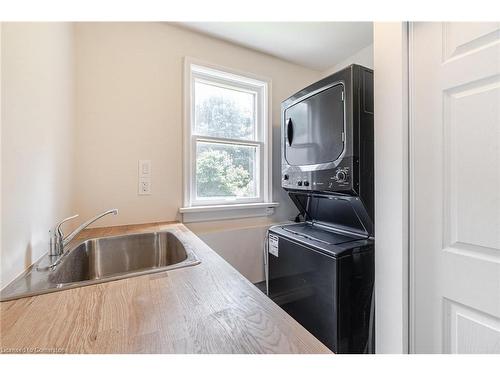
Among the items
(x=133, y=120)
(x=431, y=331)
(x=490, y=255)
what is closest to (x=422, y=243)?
(x=490, y=255)

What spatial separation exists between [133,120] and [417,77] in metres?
1.75

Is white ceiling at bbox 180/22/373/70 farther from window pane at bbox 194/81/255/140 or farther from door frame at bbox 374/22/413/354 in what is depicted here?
door frame at bbox 374/22/413/354

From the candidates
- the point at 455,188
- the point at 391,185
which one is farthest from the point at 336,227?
the point at 455,188

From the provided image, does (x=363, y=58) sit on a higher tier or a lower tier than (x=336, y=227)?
higher

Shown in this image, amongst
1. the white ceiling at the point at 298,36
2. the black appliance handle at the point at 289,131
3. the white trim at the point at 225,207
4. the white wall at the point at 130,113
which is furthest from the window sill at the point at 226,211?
the white ceiling at the point at 298,36

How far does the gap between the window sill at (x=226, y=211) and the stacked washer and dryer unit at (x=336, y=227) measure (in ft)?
1.57

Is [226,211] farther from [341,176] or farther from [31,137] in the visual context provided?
[31,137]

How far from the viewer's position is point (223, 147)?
→ 1.98 metres

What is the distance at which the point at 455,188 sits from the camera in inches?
33.1

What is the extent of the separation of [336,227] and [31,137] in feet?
5.69

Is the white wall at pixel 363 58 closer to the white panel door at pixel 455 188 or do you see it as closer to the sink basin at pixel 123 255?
the white panel door at pixel 455 188
